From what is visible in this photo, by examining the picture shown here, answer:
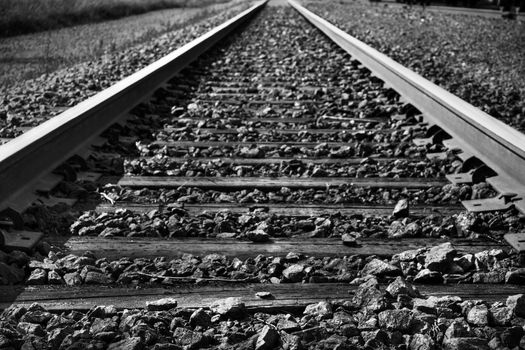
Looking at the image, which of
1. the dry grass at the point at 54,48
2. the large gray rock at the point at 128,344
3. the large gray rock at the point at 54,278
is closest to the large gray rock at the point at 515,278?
the large gray rock at the point at 128,344

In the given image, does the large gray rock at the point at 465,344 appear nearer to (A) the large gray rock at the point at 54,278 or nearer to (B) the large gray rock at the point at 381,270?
(B) the large gray rock at the point at 381,270

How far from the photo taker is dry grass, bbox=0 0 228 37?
47.8 ft

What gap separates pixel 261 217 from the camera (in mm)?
2697

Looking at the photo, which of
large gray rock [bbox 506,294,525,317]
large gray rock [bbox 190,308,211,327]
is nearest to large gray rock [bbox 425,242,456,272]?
large gray rock [bbox 506,294,525,317]

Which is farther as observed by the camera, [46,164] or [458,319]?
[46,164]

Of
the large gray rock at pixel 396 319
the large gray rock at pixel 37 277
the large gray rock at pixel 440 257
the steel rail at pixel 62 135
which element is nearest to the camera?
the large gray rock at pixel 396 319

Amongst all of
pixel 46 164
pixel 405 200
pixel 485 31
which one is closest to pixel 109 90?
pixel 46 164

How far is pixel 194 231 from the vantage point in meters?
2.56

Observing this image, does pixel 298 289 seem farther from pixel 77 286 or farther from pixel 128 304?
pixel 77 286

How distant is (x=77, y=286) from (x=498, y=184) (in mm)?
1902

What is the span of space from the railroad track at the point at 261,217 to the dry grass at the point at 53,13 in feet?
36.1

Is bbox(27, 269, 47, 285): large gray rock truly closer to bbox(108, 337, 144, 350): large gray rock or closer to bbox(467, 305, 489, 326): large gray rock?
bbox(108, 337, 144, 350): large gray rock

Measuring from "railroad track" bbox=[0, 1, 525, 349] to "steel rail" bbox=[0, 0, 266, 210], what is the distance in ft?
0.04

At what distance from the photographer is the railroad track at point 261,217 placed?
1.90 m
